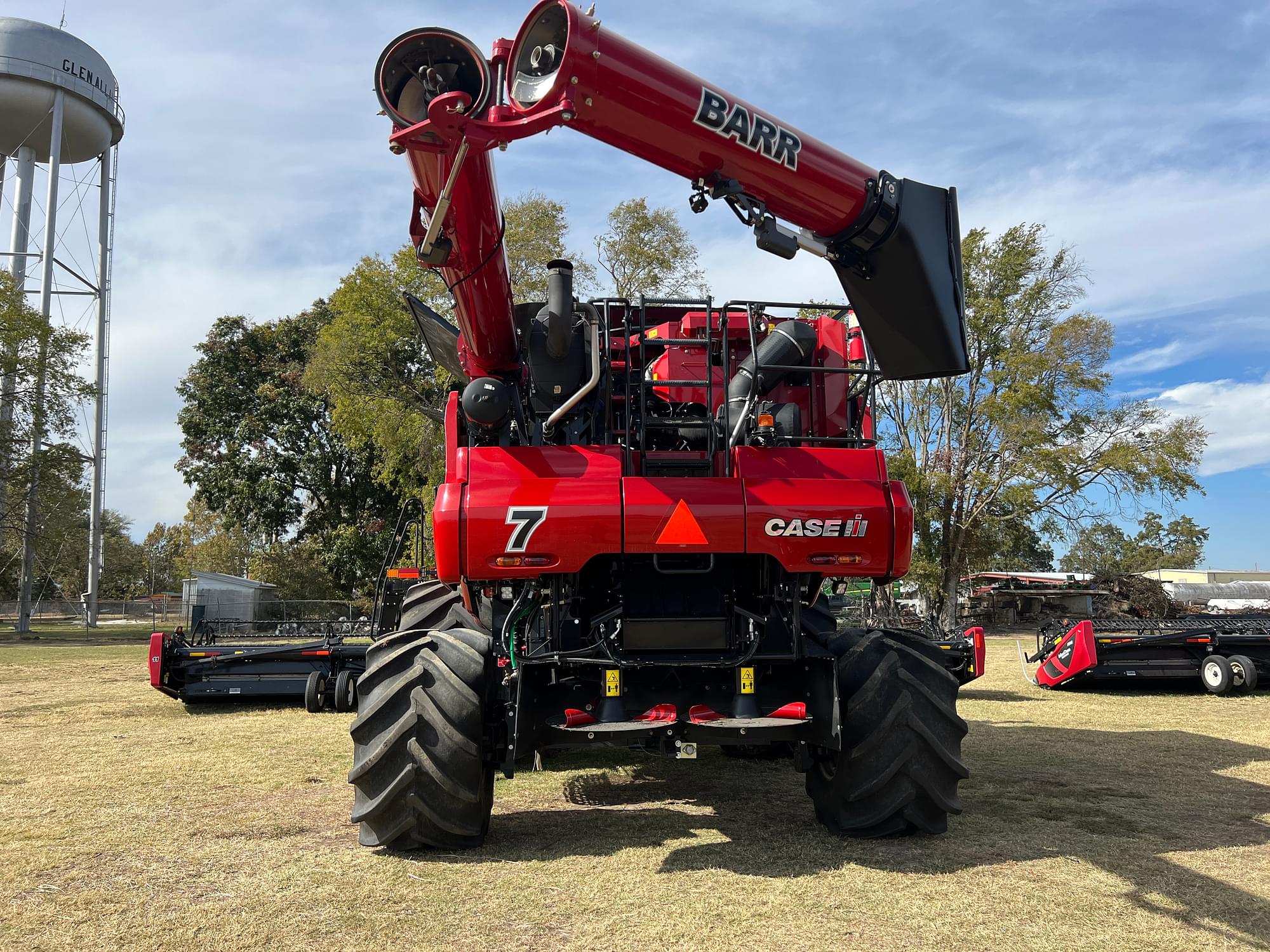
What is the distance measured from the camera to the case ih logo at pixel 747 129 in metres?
4.02

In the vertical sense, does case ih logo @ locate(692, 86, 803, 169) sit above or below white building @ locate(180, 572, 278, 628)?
above

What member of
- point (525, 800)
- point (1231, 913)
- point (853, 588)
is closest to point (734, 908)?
point (1231, 913)

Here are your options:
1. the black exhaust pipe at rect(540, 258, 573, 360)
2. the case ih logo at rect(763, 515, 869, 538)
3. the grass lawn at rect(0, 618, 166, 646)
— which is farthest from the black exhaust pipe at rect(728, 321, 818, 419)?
the grass lawn at rect(0, 618, 166, 646)

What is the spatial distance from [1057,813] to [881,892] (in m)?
2.15

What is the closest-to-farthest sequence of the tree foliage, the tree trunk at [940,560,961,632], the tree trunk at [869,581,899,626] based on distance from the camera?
the tree trunk at [869,581,899,626] < the tree trunk at [940,560,961,632] < the tree foliage

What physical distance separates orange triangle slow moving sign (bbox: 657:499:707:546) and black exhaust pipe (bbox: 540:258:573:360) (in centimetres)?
119

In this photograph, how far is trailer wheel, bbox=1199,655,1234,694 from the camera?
1180cm

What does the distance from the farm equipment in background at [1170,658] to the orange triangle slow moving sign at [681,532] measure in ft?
30.0

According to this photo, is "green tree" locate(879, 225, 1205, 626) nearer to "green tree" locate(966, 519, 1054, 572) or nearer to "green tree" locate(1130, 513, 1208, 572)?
"green tree" locate(966, 519, 1054, 572)

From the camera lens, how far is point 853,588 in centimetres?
2506

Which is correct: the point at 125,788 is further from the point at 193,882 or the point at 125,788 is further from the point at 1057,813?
the point at 1057,813

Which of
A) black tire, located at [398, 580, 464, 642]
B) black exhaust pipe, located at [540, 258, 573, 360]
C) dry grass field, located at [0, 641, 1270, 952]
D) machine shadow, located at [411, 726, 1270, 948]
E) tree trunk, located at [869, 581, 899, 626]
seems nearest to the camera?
dry grass field, located at [0, 641, 1270, 952]

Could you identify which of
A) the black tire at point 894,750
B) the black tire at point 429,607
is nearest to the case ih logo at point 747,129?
the black tire at point 894,750

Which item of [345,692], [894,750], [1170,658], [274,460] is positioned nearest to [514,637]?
[894,750]
